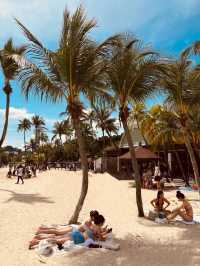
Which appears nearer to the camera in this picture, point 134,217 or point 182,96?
point 134,217

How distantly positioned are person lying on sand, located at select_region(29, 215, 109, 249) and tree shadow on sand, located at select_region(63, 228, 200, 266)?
0.35 m

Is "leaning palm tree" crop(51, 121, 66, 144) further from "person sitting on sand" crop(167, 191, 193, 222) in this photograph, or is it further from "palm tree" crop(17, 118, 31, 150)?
"person sitting on sand" crop(167, 191, 193, 222)

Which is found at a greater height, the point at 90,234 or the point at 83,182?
the point at 83,182

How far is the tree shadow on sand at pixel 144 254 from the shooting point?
613 cm

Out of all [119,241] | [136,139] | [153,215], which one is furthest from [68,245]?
[136,139]

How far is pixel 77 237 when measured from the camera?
276 inches

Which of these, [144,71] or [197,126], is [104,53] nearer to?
[144,71]

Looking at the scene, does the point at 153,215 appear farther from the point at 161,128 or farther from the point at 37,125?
the point at 37,125

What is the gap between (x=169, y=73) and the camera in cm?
1077

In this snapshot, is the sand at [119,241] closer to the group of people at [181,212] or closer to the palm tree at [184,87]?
→ the group of people at [181,212]

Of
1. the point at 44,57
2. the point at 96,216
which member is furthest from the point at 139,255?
the point at 44,57

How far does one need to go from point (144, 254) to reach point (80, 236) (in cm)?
137

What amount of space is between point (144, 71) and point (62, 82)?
2.57 meters

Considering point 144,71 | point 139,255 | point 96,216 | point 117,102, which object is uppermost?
point 144,71
